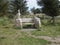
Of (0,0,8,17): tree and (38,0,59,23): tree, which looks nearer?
(0,0,8,17): tree

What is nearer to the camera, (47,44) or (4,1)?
(47,44)

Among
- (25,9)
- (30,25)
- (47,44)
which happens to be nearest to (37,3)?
(30,25)

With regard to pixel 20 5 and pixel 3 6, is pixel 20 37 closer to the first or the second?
pixel 3 6

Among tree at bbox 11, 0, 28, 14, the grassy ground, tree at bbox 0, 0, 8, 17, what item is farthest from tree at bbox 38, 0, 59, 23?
tree at bbox 11, 0, 28, 14

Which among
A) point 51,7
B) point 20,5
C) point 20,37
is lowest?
point 20,37

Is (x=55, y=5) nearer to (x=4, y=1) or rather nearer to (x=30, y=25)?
(x=30, y=25)

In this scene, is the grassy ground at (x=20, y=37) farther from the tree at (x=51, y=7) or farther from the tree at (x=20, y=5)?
the tree at (x=20, y=5)

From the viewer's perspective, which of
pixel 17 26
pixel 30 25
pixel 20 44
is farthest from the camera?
pixel 30 25

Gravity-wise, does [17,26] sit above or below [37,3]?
below

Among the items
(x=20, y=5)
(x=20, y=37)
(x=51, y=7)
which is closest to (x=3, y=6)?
(x=20, y=37)

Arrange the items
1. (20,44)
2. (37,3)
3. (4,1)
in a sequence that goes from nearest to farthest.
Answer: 1. (20,44)
2. (4,1)
3. (37,3)

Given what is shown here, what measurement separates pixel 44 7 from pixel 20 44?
492 inches

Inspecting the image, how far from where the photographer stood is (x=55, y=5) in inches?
755

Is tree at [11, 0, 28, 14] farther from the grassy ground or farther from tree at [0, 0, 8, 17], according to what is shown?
tree at [0, 0, 8, 17]
